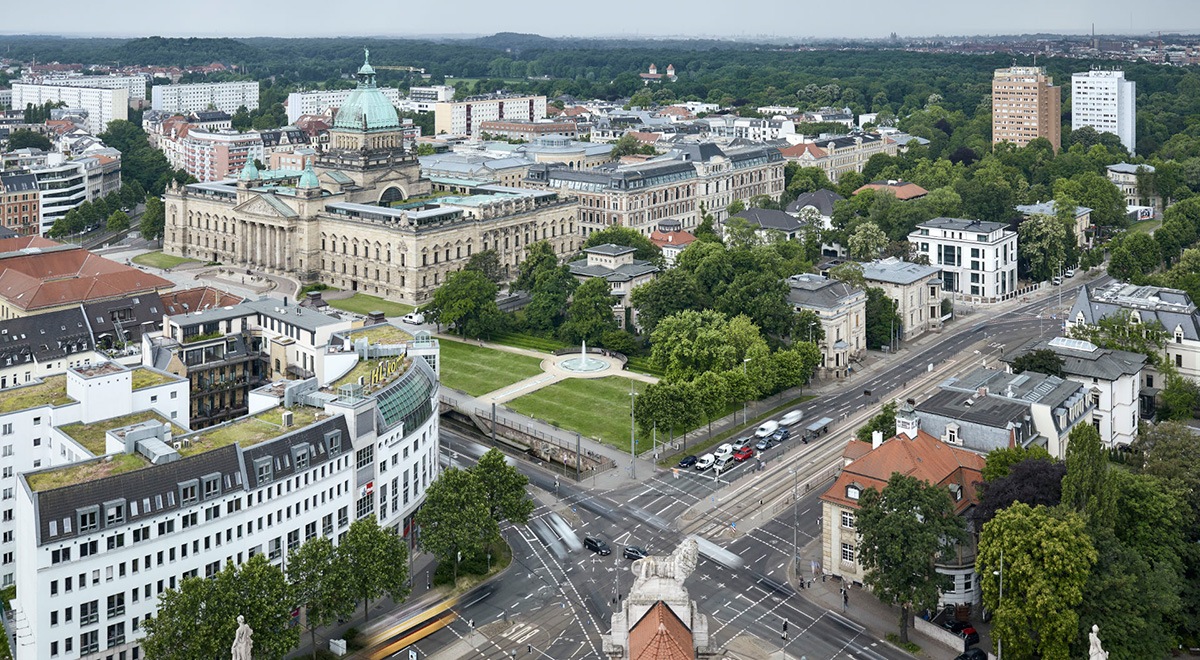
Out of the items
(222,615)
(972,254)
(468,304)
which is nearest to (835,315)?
(468,304)

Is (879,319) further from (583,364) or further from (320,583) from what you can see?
(320,583)

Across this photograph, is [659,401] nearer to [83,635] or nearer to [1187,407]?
[1187,407]

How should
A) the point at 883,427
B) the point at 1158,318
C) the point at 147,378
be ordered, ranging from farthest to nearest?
the point at 1158,318 < the point at 883,427 < the point at 147,378

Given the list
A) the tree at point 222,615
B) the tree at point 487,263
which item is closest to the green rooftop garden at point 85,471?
the tree at point 222,615

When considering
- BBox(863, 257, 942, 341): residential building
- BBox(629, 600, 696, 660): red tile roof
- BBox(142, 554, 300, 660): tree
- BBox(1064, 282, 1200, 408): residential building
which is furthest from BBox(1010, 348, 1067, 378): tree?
BBox(142, 554, 300, 660): tree

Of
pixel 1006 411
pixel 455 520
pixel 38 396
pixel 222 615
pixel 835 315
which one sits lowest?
pixel 222 615

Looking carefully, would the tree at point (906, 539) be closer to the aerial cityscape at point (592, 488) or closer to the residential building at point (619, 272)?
the aerial cityscape at point (592, 488)
